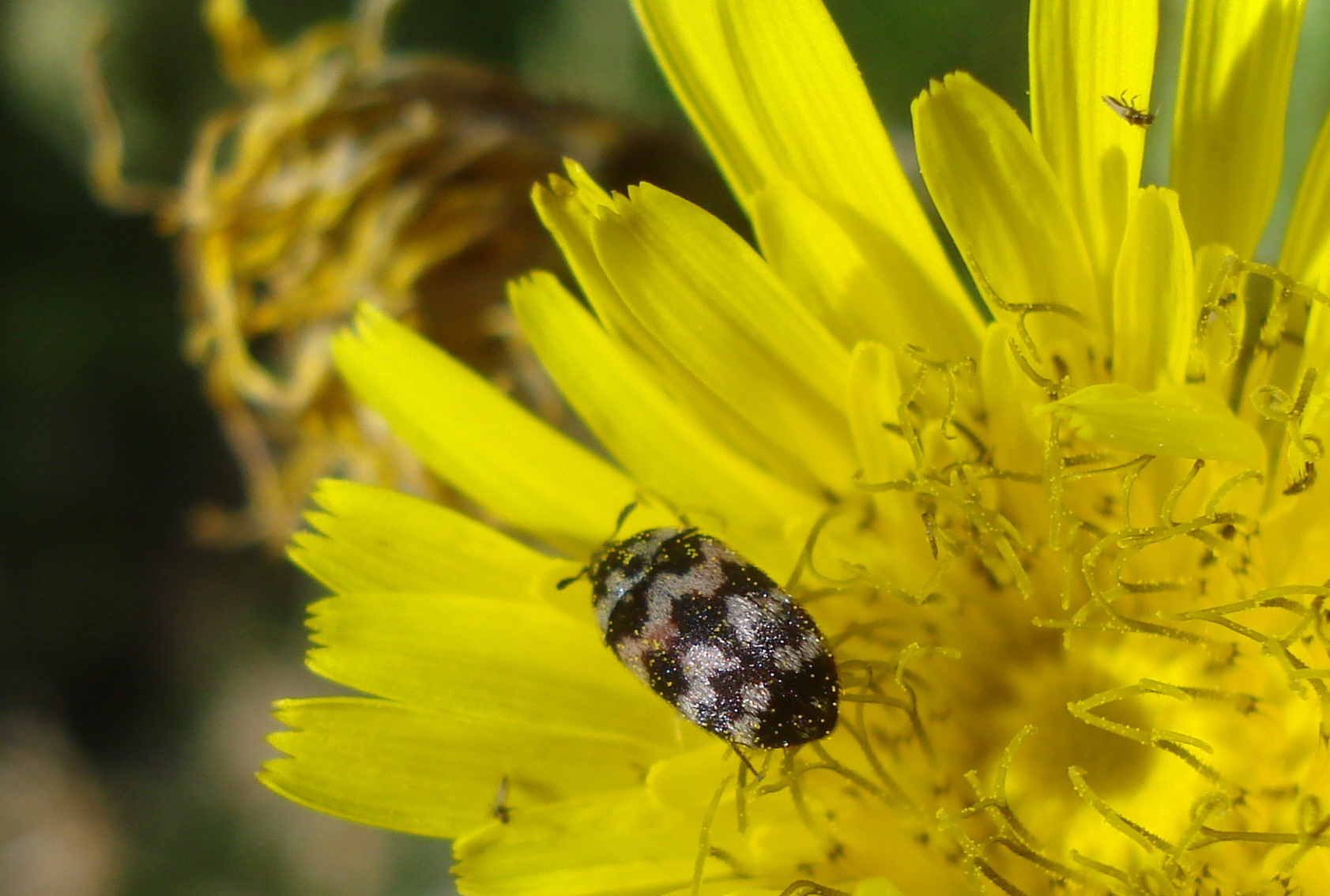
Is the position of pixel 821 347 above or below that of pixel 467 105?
below

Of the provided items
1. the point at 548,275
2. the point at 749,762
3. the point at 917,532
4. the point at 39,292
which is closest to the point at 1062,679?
the point at 917,532

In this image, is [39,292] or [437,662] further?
[39,292]

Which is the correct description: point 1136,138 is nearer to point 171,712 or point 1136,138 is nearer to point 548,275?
point 548,275

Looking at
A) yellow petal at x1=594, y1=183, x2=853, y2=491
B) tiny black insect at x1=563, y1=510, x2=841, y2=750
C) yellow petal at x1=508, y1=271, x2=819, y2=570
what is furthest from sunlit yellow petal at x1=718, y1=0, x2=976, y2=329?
tiny black insect at x1=563, y1=510, x2=841, y2=750

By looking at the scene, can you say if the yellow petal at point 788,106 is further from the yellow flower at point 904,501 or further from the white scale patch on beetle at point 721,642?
the white scale patch on beetle at point 721,642

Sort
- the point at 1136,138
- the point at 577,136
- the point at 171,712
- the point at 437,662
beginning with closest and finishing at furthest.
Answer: the point at 1136,138, the point at 437,662, the point at 577,136, the point at 171,712

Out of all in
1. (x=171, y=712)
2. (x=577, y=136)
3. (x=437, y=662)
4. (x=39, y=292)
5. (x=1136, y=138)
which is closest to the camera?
(x=1136, y=138)

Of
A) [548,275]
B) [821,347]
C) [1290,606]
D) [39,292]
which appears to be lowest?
[1290,606]

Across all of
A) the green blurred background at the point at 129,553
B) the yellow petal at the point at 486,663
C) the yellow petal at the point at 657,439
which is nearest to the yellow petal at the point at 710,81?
the yellow petal at the point at 657,439
